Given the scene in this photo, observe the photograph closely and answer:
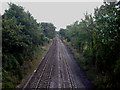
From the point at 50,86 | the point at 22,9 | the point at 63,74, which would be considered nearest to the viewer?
the point at 50,86

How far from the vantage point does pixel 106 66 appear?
10.8m

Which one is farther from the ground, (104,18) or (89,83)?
(104,18)

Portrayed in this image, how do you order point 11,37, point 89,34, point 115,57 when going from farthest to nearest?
point 89,34 < point 11,37 < point 115,57

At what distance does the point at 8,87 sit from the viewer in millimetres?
10500

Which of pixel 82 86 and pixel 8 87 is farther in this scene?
pixel 82 86

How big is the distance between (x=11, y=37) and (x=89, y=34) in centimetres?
1139

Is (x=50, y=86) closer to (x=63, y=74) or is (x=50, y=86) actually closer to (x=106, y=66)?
(x=63, y=74)

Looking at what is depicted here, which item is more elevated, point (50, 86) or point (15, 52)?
point (15, 52)

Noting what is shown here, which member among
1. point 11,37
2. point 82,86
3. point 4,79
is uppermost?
point 11,37

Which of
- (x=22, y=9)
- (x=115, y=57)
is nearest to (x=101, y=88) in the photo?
(x=115, y=57)

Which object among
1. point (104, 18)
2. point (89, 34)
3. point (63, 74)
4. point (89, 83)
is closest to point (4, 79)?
point (63, 74)

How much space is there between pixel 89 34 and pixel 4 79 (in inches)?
522

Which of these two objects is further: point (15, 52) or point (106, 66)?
point (15, 52)

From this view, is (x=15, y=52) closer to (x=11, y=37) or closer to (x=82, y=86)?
(x=11, y=37)
